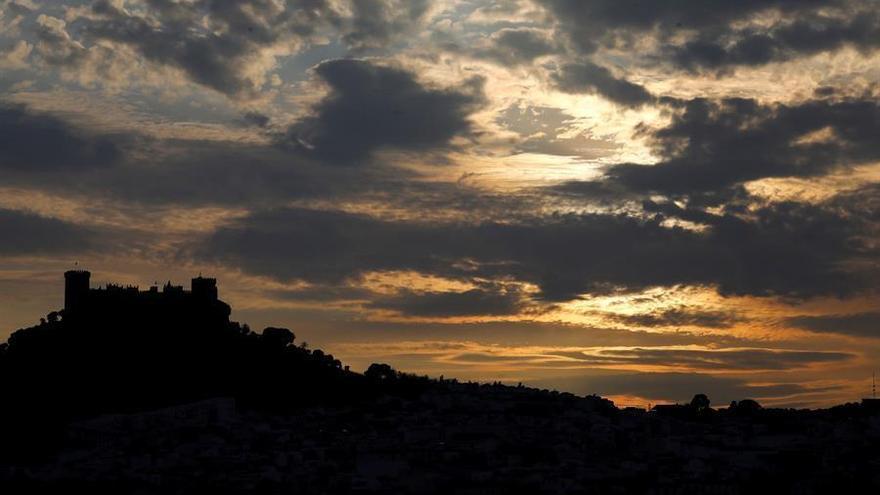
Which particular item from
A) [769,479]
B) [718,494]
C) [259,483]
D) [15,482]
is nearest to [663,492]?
[718,494]

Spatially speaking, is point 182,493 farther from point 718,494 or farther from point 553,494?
point 718,494

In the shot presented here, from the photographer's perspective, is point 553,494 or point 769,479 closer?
point 553,494

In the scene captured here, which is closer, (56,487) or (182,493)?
(182,493)

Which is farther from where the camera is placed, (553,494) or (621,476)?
(621,476)

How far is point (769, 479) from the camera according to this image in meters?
199

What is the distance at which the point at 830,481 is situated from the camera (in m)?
194

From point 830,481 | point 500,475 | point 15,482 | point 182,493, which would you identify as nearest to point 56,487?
point 15,482

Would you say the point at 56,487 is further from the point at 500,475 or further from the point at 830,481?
the point at 830,481

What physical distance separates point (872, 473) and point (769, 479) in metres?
14.8

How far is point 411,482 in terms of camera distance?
627 ft

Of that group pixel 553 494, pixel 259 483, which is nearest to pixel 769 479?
pixel 553 494

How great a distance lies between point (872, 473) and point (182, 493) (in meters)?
101

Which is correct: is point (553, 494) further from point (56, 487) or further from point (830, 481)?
point (56, 487)

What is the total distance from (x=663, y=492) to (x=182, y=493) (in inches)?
2683
